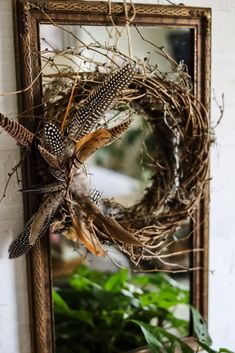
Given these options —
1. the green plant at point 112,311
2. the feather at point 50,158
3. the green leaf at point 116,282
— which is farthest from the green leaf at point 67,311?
the feather at point 50,158

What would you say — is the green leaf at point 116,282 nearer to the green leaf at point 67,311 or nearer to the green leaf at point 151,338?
the green leaf at point 67,311

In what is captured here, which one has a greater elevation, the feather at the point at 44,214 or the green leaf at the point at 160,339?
the feather at the point at 44,214

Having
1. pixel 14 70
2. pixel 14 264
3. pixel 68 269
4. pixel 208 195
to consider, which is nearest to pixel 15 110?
pixel 14 70

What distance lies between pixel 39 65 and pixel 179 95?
11.5 inches

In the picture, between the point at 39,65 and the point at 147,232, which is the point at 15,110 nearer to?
the point at 39,65

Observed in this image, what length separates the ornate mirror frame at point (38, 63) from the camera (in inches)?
35.5

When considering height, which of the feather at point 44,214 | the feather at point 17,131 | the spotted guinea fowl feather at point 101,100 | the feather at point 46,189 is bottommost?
the feather at point 44,214

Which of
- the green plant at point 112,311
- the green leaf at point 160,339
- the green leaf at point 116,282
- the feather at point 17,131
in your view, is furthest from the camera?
the green leaf at point 116,282

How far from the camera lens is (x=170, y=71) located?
105cm

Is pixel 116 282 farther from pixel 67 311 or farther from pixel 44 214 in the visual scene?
pixel 44 214

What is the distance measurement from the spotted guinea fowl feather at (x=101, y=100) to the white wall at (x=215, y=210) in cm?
13

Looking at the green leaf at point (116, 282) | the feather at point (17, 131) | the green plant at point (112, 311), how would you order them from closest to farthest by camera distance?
the feather at point (17, 131), the green plant at point (112, 311), the green leaf at point (116, 282)

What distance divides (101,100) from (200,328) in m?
0.57

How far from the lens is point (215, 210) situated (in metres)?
1.18
